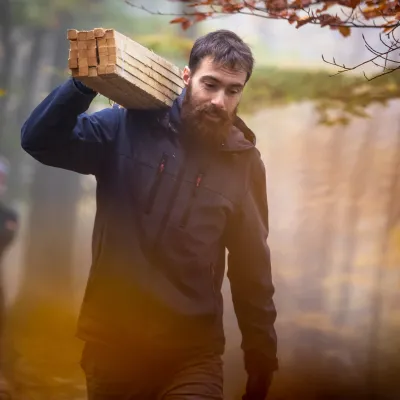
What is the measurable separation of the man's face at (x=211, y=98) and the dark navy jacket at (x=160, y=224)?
0.19 feet

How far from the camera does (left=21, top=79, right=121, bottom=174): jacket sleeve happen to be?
235 cm

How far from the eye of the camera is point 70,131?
247cm

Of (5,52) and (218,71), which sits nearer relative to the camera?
(218,71)

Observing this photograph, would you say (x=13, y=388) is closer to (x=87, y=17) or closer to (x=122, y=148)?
(x=122, y=148)

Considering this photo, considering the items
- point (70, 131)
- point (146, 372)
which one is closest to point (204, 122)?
point (70, 131)

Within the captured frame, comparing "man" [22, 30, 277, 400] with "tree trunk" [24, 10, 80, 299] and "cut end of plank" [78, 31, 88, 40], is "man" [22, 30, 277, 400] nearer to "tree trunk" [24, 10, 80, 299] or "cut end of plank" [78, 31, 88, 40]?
"tree trunk" [24, 10, 80, 299]

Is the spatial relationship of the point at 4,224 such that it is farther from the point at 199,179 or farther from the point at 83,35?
the point at 83,35

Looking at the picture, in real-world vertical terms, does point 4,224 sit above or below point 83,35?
below

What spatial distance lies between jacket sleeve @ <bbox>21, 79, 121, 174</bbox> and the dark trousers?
2.59 ft

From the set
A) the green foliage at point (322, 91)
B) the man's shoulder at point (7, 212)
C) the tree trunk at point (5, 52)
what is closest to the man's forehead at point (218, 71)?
the green foliage at point (322, 91)

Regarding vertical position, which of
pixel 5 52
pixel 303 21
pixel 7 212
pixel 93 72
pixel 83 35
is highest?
pixel 303 21

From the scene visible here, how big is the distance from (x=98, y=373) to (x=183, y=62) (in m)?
1.38

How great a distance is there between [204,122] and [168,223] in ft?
1.43

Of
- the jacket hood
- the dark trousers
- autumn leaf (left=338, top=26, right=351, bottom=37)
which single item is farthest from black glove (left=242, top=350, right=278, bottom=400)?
autumn leaf (left=338, top=26, right=351, bottom=37)
